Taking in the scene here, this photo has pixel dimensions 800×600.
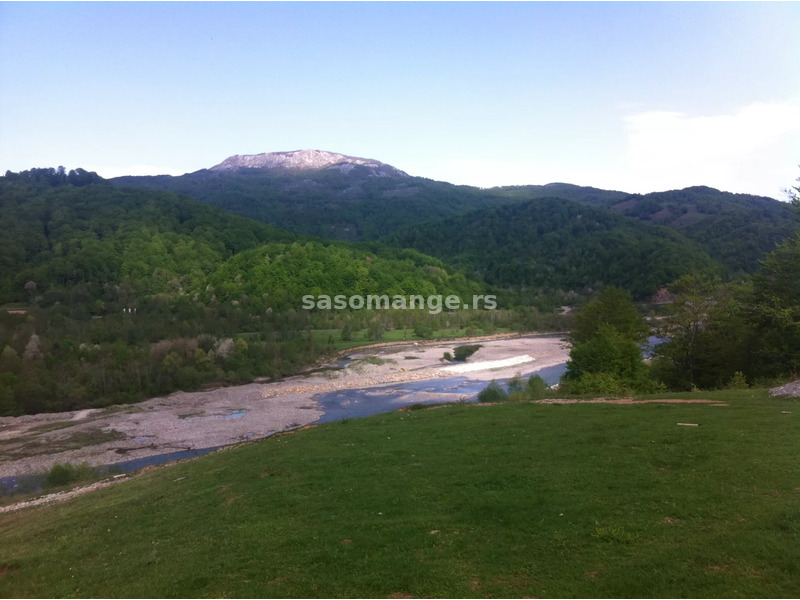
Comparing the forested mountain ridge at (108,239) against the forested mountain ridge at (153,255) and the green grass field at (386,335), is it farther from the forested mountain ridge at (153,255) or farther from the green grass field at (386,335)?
the green grass field at (386,335)

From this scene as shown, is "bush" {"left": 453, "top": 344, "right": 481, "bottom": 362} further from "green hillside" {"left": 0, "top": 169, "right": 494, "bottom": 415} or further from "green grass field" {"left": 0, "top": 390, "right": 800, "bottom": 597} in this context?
"green grass field" {"left": 0, "top": 390, "right": 800, "bottom": 597}

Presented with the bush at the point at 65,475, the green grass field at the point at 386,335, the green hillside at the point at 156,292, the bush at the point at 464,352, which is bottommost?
the bush at the point at 464,352

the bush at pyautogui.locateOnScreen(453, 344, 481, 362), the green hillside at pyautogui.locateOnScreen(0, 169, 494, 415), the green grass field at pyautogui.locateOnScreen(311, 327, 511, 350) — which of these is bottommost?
the bush at pyautogui.locateOnScreen(453, 344, 481, 362)

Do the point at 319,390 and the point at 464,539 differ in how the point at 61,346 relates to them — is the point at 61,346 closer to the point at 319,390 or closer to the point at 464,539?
the point at 319,390

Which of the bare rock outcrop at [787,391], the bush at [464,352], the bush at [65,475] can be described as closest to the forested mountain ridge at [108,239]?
the bush at [464,352]

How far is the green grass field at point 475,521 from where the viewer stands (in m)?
7.76

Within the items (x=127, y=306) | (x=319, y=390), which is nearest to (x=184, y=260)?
(x=127, y=306)

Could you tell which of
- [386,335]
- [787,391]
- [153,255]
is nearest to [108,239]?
[153,255]

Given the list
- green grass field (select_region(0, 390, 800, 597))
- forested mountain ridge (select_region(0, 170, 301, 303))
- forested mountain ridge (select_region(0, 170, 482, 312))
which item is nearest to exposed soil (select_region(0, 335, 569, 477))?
green grass field (select_region(0, 390, 800, 597))

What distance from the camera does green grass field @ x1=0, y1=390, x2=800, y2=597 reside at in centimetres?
776

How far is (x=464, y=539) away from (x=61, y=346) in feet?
245

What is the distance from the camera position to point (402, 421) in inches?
895

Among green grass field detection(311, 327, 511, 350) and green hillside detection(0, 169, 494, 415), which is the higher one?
green hillside detection(0, 169, 494, 415)

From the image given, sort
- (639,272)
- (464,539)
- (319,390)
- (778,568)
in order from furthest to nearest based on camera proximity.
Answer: (639,272), (319,390), (464,539), (778,568)
